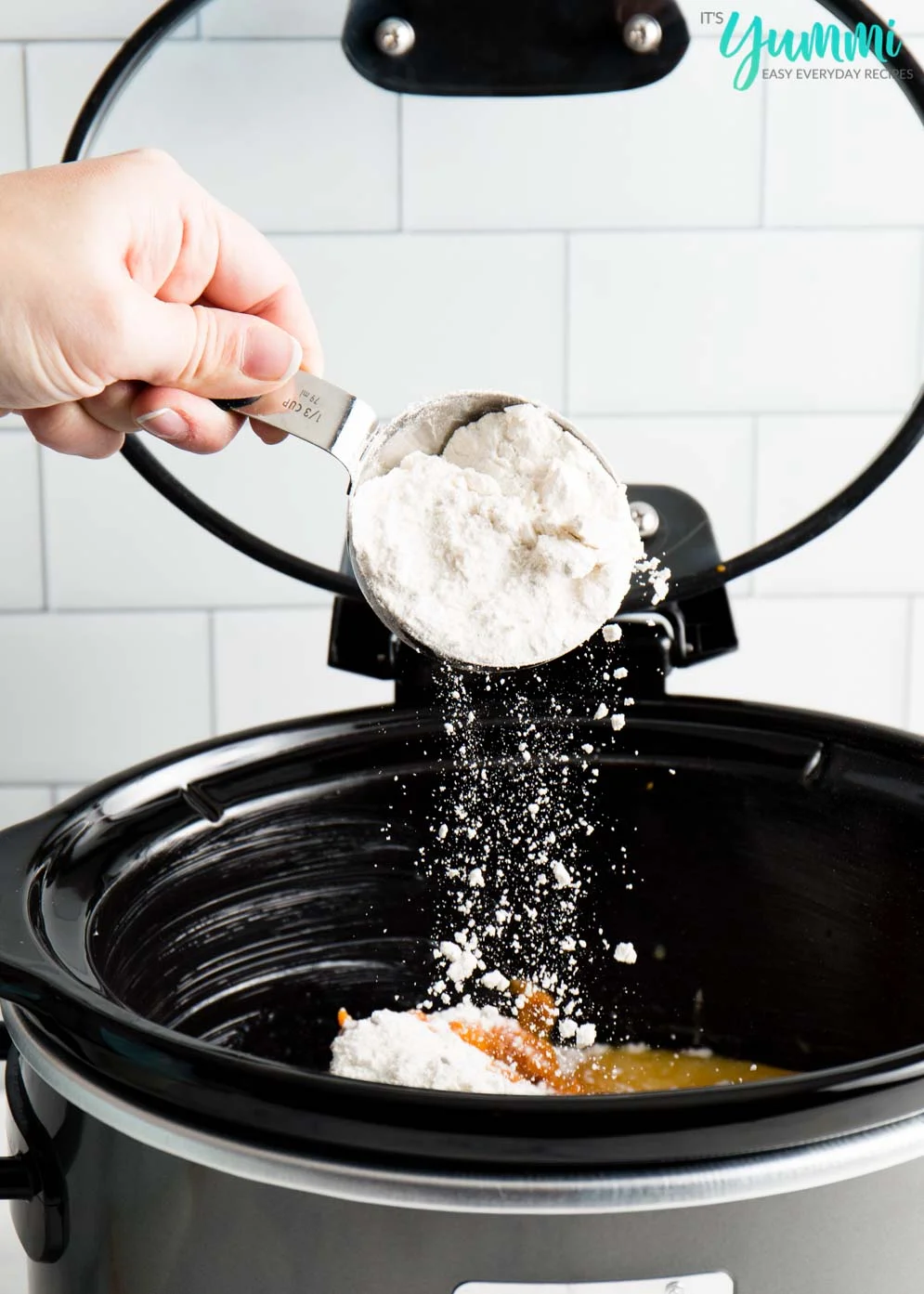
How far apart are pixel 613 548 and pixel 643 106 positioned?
0.94 ft

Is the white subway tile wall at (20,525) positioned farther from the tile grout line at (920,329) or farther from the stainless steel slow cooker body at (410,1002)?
the tile grout line at (920,329)

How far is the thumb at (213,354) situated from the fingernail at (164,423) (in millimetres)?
15

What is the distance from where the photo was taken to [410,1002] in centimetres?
86

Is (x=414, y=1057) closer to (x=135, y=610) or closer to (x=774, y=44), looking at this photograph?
(x=135, y=610)

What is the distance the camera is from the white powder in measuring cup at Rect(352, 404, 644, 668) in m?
0.65

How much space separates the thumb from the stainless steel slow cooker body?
0.65ft

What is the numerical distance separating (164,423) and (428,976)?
386mm

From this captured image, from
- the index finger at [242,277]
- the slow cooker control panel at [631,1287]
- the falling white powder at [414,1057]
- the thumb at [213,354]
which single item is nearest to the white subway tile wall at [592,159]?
the index finger at [242,277]

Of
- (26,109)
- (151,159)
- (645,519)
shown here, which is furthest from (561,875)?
(26,109)

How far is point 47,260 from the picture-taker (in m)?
0.56

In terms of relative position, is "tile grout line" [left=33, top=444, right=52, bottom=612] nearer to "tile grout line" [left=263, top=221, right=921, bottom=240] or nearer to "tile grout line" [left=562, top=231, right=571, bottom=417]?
"tile grout line" [left=263, top=221, right=921, bottom=240]

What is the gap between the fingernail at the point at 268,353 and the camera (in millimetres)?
626

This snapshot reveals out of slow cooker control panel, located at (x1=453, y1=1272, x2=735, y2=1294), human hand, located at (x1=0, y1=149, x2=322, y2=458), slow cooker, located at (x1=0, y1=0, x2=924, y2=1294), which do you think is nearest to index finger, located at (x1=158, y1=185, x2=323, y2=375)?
human hand, located at (x1=0, y1=149, x2=322, y2=458)

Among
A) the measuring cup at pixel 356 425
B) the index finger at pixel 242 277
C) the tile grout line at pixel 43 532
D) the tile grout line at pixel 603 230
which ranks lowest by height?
the tile grout line at pixel 43 532
